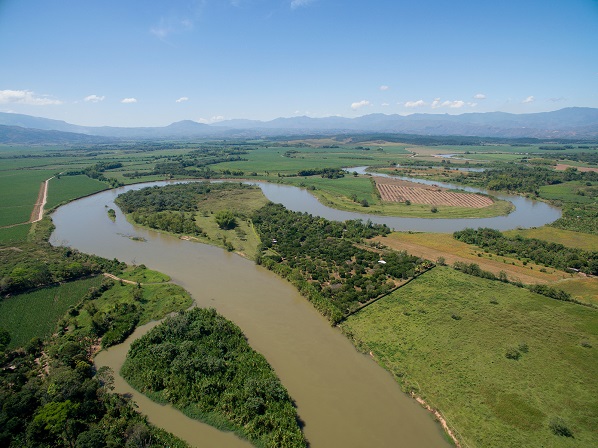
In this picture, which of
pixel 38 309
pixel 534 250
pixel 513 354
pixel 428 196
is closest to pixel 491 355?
pixel 513 354

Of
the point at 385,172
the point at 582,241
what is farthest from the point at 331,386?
the point at 385,172

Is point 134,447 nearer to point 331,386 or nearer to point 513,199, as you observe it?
point 331,386

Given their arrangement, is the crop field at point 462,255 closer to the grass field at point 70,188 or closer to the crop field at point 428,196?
the crop field at point 428,196

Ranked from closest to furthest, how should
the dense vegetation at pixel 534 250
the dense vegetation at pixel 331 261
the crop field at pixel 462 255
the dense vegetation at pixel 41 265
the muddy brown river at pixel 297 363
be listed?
1. the muddy brown river at pixel 297 363
2. the dense vegetation at pixel 331 261
3. the dense vegetation at pixel 41 265
4. the crop field at pixel 462 255
5. the dense vegetation at pixel 534 250

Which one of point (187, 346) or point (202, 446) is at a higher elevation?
point (187, 346)

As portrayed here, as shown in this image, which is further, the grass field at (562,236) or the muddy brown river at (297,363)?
the grass field at (562,236)

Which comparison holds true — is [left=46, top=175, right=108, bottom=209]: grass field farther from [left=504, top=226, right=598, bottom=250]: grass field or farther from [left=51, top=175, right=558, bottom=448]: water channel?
[left=504, top=226, right=598, bottom=250]: grass field

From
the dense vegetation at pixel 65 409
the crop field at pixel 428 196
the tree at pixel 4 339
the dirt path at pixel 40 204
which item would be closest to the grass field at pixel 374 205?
the crop field at pixel 428 196
